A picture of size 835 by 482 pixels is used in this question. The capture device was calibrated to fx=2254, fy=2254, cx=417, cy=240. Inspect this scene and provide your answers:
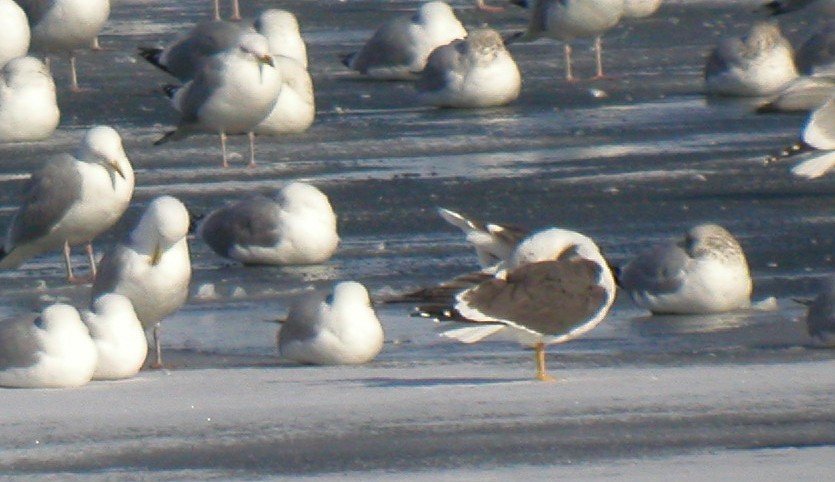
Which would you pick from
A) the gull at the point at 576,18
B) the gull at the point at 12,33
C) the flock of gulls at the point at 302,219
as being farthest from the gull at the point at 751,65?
the gull at the point at 12,33

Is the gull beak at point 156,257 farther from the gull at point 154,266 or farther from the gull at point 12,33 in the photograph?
the gull at point 12,33

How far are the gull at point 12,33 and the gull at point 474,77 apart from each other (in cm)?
399

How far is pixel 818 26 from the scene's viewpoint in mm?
22484

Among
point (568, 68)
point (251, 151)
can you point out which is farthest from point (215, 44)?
point (251, 151)

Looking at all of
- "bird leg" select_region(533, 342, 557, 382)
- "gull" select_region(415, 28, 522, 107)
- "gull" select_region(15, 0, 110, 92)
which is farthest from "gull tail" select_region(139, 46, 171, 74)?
"bird leg" select_region(533, 342, 557, 382)

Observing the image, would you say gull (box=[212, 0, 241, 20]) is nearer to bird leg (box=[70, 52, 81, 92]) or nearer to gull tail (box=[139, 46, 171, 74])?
gull tail (box=[139, 46, 171, 74])

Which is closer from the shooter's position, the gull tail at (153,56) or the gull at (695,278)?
the gull at (695,278)

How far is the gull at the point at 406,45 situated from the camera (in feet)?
63.7

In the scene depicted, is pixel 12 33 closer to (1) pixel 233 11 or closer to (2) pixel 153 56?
(2) pixel 153 56

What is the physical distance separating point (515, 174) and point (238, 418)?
7.22m

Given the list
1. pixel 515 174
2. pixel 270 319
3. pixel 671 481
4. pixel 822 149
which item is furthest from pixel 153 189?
pixel 671 481

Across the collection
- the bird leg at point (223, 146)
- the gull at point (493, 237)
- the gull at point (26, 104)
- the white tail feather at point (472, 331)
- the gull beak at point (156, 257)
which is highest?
the gull at point (493, 237)

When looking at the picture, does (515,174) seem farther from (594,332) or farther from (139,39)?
(139,39)

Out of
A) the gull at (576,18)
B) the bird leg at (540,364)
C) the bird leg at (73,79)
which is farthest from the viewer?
the gull at (576,18)
